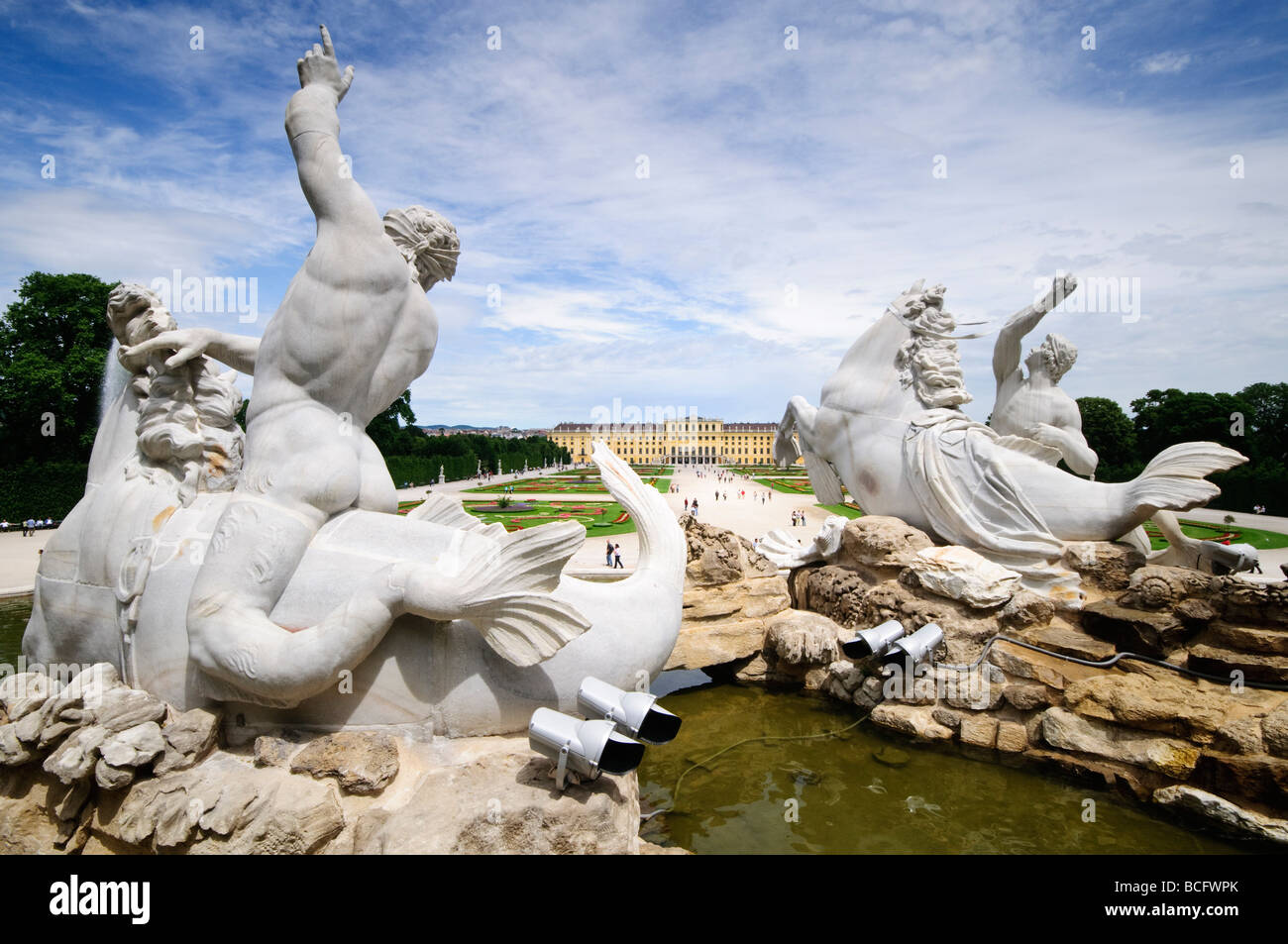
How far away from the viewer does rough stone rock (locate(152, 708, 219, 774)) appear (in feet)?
10.8

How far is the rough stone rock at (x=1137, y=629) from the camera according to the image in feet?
18.0

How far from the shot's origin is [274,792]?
3.16m

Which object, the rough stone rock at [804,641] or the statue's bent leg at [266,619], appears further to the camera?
the rough stone rock at [804,641]

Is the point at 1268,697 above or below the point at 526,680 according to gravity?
below

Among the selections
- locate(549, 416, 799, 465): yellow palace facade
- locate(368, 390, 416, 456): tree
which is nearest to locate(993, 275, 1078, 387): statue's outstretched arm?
locate(368, 390, 416, 456): tree

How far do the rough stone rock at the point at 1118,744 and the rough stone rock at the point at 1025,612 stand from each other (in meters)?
0.95

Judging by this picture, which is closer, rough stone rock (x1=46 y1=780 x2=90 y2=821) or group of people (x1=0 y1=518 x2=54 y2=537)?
rough stone rock (x1=46 y1=780 x2=90 y2=821)

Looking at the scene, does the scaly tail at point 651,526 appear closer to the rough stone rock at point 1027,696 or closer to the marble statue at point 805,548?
the rough stone rock at point 1027,696

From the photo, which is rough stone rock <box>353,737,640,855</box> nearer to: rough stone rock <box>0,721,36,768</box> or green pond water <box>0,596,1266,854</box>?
green pond water <box>0,596,1266,854</box>

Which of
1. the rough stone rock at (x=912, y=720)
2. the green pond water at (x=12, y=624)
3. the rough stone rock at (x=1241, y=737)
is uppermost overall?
the rough stone rock at (x=1241, y=737)

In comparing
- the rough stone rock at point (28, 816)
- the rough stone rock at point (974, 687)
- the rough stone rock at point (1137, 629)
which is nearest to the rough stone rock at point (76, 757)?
the rough stone rock at point (28, 816)

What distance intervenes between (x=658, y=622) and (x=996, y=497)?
4.62 m

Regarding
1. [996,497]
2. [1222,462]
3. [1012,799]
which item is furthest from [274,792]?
[1222,462]

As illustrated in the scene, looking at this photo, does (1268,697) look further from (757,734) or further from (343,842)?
(343,842)
